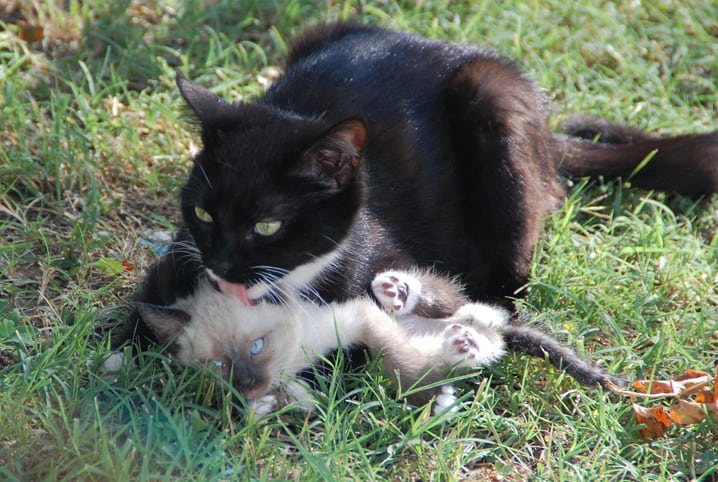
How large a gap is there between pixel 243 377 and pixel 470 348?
789 mm

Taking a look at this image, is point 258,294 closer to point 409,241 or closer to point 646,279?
point 409,241

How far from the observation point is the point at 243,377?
2877 millimetres

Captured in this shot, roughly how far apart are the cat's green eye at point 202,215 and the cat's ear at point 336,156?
0.33 metres

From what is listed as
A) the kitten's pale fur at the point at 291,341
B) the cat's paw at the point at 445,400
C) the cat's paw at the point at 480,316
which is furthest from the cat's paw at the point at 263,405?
the cat's paw at the point at 480,316

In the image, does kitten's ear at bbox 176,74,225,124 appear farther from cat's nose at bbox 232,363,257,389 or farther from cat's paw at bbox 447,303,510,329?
cat's paw at bbox 447,303,510,329

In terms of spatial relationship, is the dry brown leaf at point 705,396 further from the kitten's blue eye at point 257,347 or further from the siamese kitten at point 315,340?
the kitten's blue eye at point 257,347

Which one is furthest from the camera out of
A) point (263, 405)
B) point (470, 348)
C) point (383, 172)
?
point (383, 172)

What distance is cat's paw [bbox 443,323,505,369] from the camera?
307cm

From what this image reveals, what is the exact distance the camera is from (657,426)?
2924 mm

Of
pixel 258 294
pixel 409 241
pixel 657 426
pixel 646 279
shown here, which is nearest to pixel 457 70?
Result: pixel 409 241

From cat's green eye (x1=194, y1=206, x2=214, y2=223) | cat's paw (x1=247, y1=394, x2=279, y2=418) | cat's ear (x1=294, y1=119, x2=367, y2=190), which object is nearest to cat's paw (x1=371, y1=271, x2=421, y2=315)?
cat's ear (x1=294, y1=119, x2=367, y2=190)

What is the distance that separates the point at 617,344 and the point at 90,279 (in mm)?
2052

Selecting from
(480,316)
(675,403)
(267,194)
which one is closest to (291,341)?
(267,194)

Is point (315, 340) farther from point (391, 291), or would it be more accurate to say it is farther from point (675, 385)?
point (675, 385)
